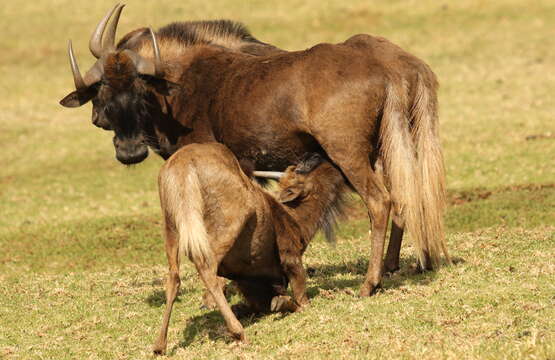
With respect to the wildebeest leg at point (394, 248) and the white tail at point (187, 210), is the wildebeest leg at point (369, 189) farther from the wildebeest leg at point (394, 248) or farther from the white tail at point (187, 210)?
the white tail at point (187, 210)

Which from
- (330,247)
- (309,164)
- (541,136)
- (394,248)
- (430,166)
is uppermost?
(430,166)

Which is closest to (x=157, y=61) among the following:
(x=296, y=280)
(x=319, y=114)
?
(x=319, y=114)

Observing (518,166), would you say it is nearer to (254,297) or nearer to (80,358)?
(254,297)

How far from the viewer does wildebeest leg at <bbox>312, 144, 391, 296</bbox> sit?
28.6ft

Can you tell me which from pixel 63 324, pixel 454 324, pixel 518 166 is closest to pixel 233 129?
pixel 63 324

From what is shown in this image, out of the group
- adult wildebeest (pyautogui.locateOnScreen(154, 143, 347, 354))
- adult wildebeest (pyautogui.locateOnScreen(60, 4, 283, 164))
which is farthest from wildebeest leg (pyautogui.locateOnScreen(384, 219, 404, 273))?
adult wildebeest (pyautogui.locateOnScreen(60, 4, 283, 164))

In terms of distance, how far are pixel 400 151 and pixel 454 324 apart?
221cm

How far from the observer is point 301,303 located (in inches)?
335

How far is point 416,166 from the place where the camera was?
8.95 meters

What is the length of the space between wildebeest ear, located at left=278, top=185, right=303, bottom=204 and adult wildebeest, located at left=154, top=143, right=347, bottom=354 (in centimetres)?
1

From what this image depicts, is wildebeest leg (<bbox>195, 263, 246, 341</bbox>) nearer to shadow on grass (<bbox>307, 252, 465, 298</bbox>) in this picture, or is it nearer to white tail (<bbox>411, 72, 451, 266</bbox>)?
shadow on grass (<bbox>307, 252, 465, 298</bbox>)

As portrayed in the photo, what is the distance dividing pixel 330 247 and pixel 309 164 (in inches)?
120

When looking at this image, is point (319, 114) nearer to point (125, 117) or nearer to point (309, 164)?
point (309, 164)

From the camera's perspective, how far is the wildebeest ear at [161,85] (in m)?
9.79
